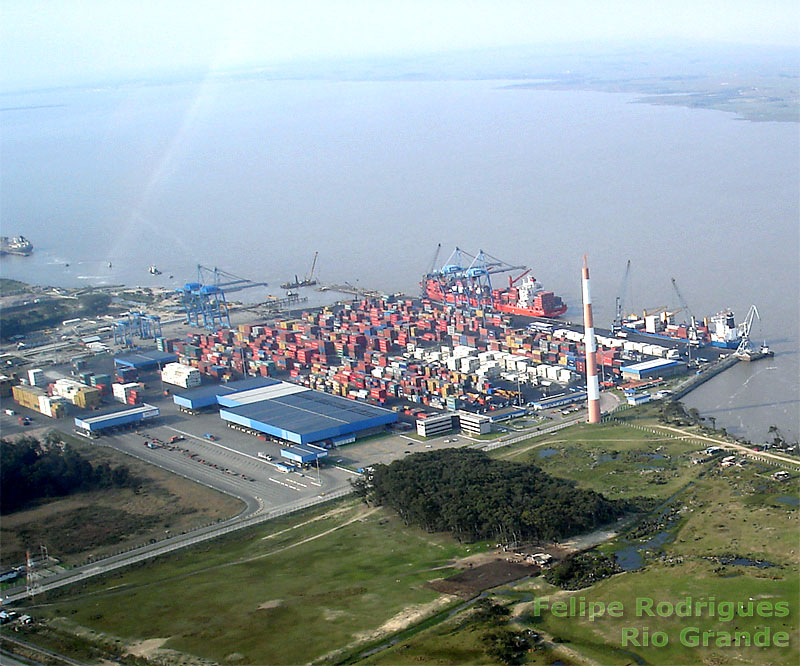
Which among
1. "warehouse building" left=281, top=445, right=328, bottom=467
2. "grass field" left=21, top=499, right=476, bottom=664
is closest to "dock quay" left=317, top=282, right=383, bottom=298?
"warehouse building" left=281, top=445, right=328, bottom=467

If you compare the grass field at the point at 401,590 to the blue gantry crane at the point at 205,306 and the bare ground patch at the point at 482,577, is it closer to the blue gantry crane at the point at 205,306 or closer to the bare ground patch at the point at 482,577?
the bare ground patch at the point at 482,577

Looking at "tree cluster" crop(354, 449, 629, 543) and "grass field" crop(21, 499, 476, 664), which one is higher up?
"tree cluster" crop(354, 449, 629, 543)

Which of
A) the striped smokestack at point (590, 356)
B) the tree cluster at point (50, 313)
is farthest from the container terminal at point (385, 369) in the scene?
the tree cluster at point (50, 313)

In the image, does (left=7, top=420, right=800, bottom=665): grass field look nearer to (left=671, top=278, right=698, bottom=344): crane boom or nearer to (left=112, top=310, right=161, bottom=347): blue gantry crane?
(left=671, top=278, right=698, bottom=344): crane boom

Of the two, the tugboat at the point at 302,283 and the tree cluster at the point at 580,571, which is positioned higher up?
the tugboat at the point at 302,283

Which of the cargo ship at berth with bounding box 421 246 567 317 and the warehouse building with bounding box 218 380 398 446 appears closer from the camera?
the warehouse building with bounding box 218 380 398 446

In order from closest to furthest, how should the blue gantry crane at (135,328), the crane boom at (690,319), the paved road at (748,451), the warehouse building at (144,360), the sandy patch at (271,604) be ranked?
the sandy patch at (271,604) < the paved road at (748,451) < the crane boom at (690,319) < the warehouse building at (144,360) < the blue gantry crane at (135,328)
